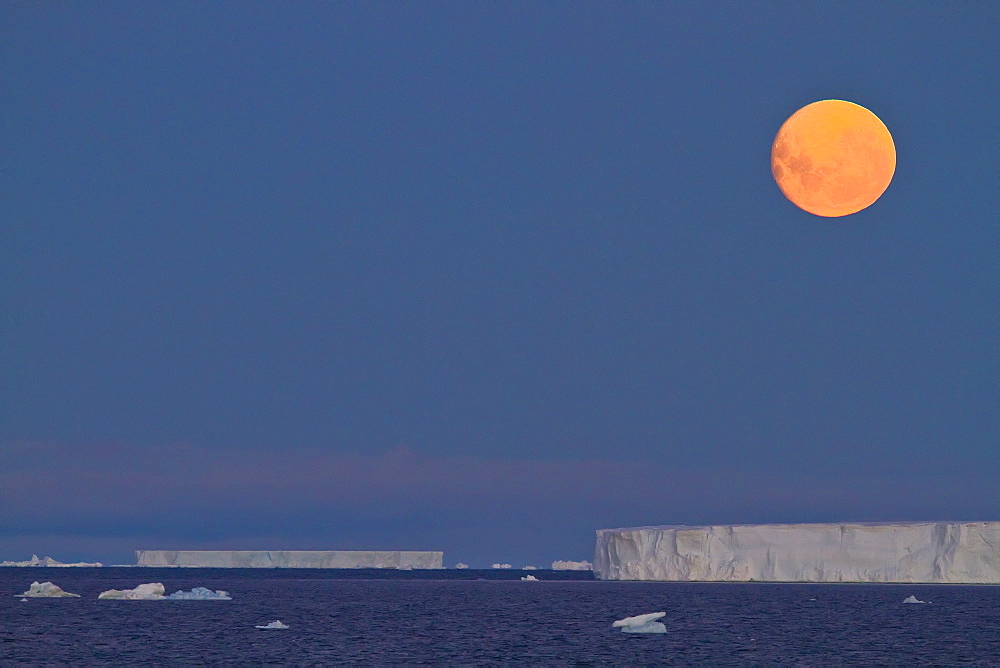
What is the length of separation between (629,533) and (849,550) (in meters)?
13.5

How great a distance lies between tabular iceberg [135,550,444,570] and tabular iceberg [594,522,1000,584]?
260 ft

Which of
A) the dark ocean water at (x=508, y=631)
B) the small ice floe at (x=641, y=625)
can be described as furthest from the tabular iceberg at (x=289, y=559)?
the small ice floe at (x=641, y=625)

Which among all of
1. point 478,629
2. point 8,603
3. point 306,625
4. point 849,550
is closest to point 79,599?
point 8,603

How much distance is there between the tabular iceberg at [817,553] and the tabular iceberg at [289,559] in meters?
79.2

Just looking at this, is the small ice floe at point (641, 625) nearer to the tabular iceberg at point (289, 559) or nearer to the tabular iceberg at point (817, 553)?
→ the tabular iceberg at point (817, 553)

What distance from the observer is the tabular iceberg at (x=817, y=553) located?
6631 cm

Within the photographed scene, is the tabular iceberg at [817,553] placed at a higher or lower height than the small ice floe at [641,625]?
higher

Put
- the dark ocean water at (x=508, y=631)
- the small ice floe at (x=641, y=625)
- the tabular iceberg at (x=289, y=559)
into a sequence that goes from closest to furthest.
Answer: the dark ocean water at (x=508, y=631), the small ice floe at (x=641, y=625), the tabular iceberg at (x=289, y=559)

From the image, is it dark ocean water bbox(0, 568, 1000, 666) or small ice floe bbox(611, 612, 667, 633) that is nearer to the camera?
dark ocean water bbox(0, 568, 1000, 666)

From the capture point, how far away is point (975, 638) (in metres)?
43.1

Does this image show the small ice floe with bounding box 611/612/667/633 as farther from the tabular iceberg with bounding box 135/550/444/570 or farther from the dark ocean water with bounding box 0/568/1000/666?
the tabular iceberg with bounding box 135/550/444/570

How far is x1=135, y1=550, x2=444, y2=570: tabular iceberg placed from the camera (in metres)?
150

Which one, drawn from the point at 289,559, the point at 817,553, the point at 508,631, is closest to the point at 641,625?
the point at 508,631

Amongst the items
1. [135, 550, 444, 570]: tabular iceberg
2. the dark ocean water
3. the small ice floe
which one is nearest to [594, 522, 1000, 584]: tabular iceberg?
the dark ocean water
